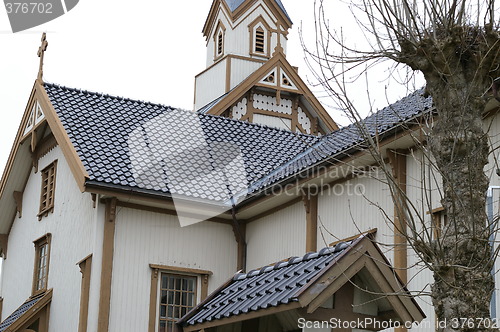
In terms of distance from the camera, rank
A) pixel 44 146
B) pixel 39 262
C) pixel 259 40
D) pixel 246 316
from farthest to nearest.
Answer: pixel 259 40 < pixel 44 146 < pixel 39 262 < pixel 246 316

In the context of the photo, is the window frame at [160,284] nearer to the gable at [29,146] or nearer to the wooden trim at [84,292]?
the wooden trim at [84,292]

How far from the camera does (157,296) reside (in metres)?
18.4

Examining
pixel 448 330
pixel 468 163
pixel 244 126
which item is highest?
pixel 244 126

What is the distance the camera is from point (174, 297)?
1869 cm

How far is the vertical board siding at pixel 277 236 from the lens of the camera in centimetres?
1811

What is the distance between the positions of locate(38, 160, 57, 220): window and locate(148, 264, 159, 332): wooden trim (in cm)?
357

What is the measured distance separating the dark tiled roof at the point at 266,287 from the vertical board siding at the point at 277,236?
20.1ft

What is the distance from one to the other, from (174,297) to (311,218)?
339 cm

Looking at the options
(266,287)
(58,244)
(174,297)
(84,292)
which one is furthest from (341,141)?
(266,287)

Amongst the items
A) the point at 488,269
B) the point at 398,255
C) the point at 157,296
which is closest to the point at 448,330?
the point at 488,269

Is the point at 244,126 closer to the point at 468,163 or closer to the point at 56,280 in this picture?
the point at 56,280

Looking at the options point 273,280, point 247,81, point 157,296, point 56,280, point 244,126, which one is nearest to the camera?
point 273,280

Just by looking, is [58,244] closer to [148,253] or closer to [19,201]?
[148,253]

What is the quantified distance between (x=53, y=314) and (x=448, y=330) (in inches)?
483
